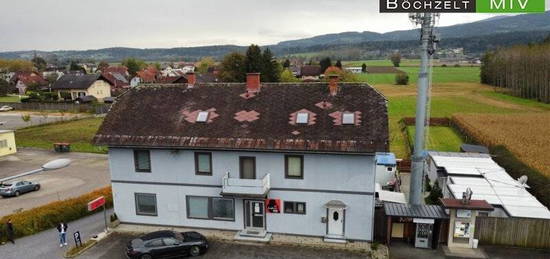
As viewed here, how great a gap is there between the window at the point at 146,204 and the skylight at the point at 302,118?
9949mm

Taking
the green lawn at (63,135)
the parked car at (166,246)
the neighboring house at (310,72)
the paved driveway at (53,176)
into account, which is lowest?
the paved driveway at (53,176)

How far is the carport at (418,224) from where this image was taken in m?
20.3

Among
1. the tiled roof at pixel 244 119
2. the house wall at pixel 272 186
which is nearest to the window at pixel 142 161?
the house wall at pixel 272 186

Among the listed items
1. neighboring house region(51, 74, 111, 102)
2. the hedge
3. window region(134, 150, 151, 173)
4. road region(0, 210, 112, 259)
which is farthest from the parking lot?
neighboring house region(51, 74, 111, 102)

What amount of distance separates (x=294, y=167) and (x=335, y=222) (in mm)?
3805

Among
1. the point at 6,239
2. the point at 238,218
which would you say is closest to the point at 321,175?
the point at 238,218

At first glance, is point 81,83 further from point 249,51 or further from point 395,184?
point 395,184

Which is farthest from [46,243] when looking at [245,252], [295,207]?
[295,207]

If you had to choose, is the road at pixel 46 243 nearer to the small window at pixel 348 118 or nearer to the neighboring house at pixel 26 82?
Answer: the small window at pixel 348 118

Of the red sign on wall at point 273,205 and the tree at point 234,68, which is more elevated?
the tree at point 234,68

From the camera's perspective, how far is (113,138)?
22938 mm

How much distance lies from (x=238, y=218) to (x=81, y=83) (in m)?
85.9

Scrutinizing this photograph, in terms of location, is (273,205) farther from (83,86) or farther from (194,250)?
(83,86)

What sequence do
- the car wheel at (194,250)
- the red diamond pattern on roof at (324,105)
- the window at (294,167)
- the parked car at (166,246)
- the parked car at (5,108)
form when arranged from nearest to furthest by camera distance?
1. the parked car at (166,246)
2. the car wheel at (194,250)
3. the window at (294,167)
4. the red diamond pattern on roof at (324,105)
5. the parked car at (5,108)
